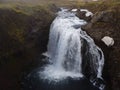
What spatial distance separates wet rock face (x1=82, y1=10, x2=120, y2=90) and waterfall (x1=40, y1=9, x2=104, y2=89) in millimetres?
551

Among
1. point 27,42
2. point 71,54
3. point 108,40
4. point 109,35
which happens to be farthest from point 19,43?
point 109,35

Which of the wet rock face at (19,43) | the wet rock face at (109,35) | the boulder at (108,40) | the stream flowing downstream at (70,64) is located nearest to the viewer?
the wet rock face at (109,35)

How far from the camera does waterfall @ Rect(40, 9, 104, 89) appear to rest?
70.2 ft

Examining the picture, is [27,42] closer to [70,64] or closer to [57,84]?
[70,64]

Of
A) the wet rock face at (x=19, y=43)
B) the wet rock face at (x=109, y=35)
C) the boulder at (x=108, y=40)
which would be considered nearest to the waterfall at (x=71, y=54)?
the wet rock face at (x=109, y=35)

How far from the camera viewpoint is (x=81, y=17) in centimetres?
2986

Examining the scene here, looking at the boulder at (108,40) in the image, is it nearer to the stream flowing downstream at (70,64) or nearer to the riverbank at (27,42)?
the riverbank at (27,42)

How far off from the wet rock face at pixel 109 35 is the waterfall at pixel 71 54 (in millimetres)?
551

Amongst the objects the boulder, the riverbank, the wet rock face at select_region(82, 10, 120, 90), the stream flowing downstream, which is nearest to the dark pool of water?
the stream flowing downstream

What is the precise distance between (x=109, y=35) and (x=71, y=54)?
4492 millimetres

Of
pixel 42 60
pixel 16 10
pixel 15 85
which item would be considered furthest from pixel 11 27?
pixel 15 85

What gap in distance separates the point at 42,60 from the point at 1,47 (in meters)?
5.05

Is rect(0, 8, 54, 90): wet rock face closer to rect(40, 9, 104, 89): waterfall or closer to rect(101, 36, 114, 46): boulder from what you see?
rect(40, 9, 104, 89): waterfall

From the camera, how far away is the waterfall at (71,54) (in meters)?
21.4
